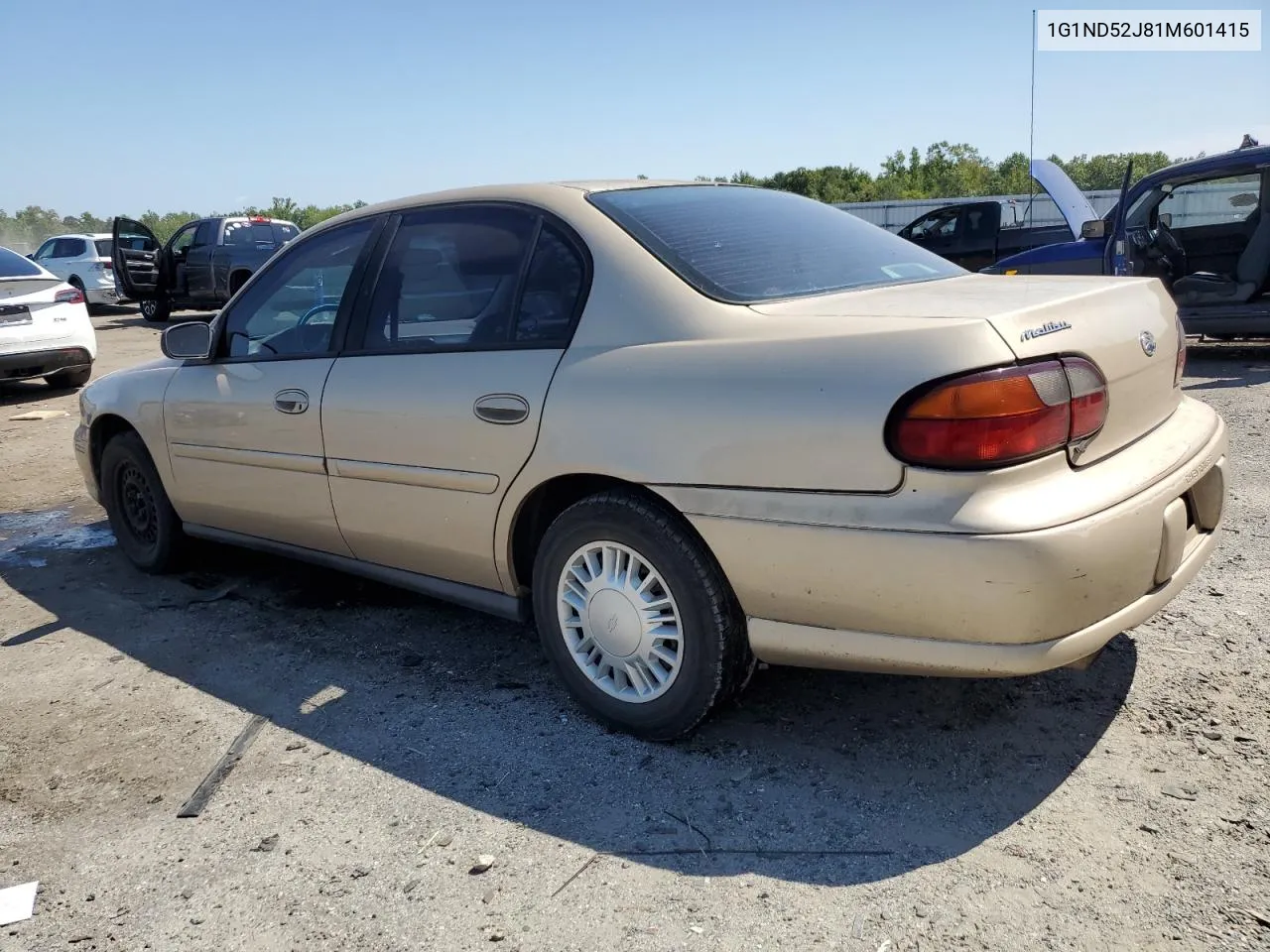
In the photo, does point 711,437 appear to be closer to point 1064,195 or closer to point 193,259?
point 1064,195

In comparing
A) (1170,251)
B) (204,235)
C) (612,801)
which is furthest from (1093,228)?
(204,235)

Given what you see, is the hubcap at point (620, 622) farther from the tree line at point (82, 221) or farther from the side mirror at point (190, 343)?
the tree line at point (82, 221)

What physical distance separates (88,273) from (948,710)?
22032mm

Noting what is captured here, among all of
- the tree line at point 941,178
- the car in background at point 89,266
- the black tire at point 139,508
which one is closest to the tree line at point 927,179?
the tree line at point 941,178

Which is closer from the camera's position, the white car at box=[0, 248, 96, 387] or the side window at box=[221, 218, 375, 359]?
the side window at box=[221, 218, 375, 359]

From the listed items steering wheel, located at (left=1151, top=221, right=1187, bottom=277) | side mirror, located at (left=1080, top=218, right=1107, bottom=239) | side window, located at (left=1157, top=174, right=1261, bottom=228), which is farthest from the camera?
steering wheel, located at (left=1151, top=221, right=1187, bottom=277)

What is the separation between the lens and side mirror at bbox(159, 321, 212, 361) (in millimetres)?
4219

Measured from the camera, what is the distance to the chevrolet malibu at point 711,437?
7.66ft

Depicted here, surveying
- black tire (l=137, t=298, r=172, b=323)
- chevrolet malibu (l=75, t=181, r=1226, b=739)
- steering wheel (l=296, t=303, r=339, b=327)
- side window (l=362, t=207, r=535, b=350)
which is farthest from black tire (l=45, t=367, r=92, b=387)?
side window (l=362, t=207, r=535, b=350)

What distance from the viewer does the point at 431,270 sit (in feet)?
11.6

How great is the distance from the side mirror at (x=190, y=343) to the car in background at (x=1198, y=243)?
750cm

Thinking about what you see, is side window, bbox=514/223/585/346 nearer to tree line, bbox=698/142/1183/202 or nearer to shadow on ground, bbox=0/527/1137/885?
shadow on ground, bbox=0/527/1137/885

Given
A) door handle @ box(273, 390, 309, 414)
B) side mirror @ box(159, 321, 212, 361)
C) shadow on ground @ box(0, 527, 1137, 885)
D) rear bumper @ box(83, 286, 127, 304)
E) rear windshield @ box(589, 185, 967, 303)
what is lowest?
shadow on ground @ box(0, 527, 1137, 885)

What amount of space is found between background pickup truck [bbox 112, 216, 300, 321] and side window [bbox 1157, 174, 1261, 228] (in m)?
13.7
